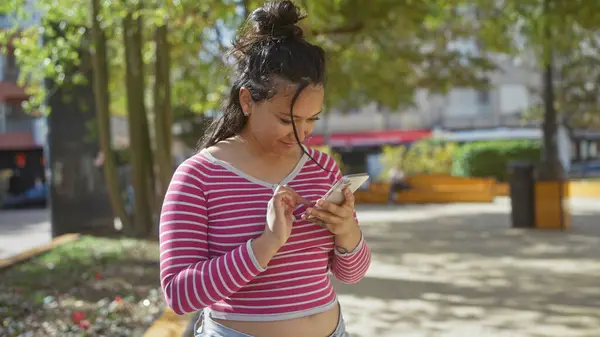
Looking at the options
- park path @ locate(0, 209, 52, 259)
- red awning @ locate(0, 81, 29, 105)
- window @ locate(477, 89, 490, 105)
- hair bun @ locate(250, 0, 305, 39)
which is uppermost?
red awning @ locate(0, 81, 29, 105)

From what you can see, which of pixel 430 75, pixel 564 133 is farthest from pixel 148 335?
pixel 564 133

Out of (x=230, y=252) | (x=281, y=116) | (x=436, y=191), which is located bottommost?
(x=436, y=191)

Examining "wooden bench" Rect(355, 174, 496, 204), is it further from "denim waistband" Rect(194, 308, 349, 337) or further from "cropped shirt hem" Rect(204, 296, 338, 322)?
"cropped shirt hem" Rect(204, 296, 338, 322)

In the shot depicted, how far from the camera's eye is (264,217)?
2.10 metres

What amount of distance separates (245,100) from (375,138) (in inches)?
1682

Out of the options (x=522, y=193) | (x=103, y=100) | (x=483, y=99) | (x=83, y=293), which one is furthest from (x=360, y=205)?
(x=483, y=99)

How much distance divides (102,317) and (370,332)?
2.11m

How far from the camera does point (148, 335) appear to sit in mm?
5402

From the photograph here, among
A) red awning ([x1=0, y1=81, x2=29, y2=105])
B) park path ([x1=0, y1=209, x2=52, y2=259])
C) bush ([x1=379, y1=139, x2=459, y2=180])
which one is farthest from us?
red awning ([x1=0, y1=81, x2=29, y2=105])

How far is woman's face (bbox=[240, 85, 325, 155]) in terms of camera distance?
6.91 ft

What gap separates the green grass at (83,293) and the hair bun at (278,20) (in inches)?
166

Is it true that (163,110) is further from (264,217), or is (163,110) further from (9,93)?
(9,93)

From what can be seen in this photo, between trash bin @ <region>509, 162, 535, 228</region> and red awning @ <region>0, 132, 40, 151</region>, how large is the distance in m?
33.6

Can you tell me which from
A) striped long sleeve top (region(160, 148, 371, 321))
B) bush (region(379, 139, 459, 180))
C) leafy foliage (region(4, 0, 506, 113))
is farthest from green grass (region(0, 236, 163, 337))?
bush (region(379, 139, 459, 180))
